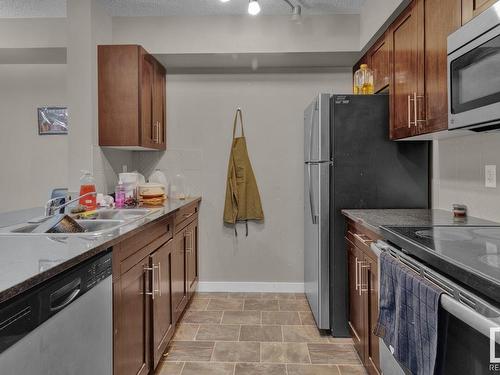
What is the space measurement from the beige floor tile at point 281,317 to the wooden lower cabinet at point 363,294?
0.58m

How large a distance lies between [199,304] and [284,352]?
115 cm

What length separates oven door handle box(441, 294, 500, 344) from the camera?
87cm

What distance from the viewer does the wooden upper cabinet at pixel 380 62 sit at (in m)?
2.73

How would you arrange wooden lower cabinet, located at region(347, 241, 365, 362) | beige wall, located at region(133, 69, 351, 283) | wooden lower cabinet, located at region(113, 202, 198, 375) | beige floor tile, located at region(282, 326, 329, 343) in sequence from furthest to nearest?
beige wall, located at region(133, 69, 351, 283), beige floor tile, located at region(282, 326, 329, 343), wooden lower cabinet, located at region(347, 241, 365, 362), wooden lower cabinet, located at region(113, 202, 198, 375)

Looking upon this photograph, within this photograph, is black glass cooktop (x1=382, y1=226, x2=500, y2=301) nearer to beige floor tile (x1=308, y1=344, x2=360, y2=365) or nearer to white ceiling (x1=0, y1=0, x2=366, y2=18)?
beige floor tile (x1=308, y1=344, x2=360, y2=365)

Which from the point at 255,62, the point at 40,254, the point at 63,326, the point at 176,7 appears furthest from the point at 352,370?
the point at 176,7

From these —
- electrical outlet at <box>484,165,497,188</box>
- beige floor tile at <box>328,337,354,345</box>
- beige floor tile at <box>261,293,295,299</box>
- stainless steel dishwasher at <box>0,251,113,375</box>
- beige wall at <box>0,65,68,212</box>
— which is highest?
beige wall at <box>0,65,68,212</box>

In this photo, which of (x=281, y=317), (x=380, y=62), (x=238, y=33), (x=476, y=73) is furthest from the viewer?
(x=238, y=33)

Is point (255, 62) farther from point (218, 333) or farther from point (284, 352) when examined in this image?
point (284, 352)

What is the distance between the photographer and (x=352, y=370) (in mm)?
2285

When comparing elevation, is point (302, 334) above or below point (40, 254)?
below

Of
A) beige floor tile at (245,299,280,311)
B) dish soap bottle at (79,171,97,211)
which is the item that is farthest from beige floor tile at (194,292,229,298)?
dish soap bottle at (79,171,97,211)

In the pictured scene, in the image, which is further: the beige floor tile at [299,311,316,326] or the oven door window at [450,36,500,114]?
the beige floor tile at [299,311,316,326]

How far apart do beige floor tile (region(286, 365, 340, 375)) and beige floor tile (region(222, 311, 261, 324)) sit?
0.72 m
